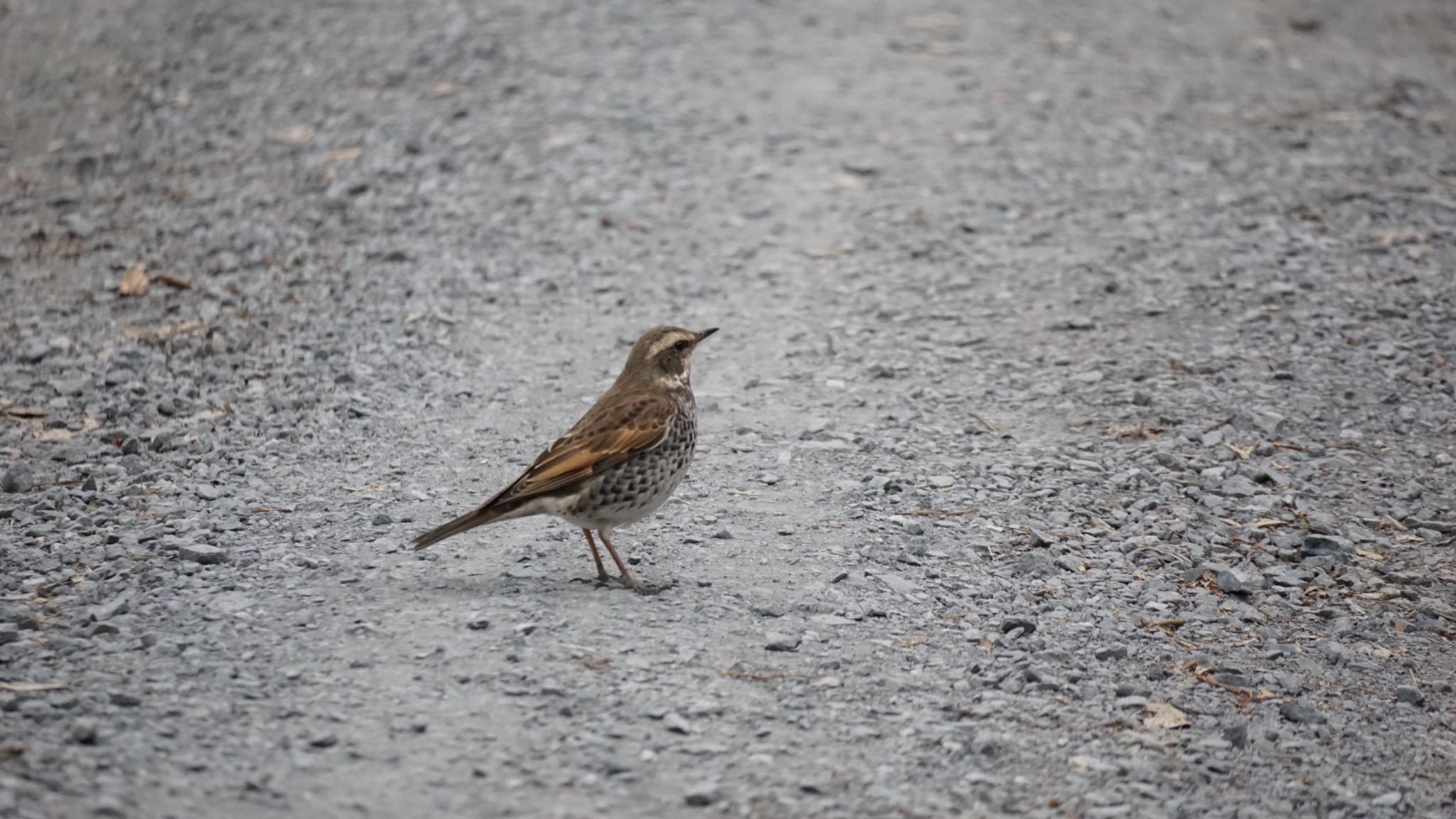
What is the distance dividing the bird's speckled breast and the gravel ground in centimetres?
38

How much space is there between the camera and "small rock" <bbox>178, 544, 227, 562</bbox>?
6.37m

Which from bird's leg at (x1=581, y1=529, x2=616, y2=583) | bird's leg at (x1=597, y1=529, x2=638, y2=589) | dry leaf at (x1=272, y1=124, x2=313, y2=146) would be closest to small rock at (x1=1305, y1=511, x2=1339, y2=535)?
bird's leg at (x1=597, y1=529, x2=638, y2=589)

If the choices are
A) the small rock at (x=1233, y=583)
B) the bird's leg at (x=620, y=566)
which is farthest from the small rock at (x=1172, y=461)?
the bird's leg at (x=620, y=566)

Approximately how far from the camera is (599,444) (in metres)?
6.42

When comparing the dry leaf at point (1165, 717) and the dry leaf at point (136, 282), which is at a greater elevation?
the dry leaf at point (136, 282)

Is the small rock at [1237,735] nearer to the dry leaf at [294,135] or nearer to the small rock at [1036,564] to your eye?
the small rock at [1036,564]

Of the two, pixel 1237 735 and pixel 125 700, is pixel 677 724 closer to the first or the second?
pixel 125 700

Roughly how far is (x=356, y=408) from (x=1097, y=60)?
9315 millimetres

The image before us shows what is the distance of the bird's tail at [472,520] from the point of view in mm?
5992

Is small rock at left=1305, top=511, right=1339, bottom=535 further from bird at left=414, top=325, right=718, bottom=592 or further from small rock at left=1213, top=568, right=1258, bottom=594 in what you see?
bird at left=414, top=325, right=718, bottom=592

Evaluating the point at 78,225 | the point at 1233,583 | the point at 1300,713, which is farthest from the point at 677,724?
the point at 78,225

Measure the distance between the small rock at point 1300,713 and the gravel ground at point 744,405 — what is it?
0.02m

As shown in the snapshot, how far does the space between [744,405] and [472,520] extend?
9.45 feet

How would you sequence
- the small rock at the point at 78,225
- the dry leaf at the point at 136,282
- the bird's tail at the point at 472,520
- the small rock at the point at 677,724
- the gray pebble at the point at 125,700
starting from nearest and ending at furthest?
the gray pebble at the point at 125,700
the small rock at the point at 677,724
the bird's tail at the point at 472,520
the dry leaf at the point at 136,282
the small rock at the point at 78,225
